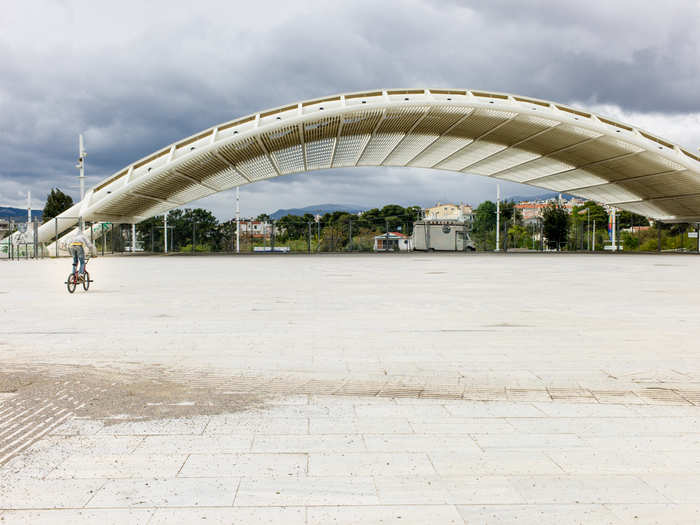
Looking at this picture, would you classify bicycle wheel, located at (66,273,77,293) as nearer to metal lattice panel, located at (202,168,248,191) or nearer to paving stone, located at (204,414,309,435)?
paving stone, located at (204,414,309,435)

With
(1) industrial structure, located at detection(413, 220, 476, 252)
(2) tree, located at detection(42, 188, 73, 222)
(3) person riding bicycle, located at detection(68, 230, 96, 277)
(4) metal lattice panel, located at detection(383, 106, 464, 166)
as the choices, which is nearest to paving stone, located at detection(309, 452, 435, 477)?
(3) person riding bicycle, located at detection(68, 230, 96, 277)

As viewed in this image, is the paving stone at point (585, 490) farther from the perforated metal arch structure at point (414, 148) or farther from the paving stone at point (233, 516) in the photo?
the perforated metal arch structure at point (414, 148)

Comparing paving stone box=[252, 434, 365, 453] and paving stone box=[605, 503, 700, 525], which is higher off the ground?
paving stone box=[252, 434, 365, 453]

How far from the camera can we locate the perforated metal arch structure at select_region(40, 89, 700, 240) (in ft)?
122

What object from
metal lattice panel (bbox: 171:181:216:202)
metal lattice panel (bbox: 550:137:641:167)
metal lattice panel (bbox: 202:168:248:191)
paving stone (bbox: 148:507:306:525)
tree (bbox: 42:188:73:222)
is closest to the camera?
paving stone (bbox: 148:507:306:525)

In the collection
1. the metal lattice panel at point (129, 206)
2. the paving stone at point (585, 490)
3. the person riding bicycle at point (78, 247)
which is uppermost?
the metal lattice panel at point (129, 206)

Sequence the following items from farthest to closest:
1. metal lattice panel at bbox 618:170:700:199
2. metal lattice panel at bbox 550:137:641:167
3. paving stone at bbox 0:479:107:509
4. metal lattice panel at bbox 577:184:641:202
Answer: metal lattice panel at bbox 577:184:641:202 → metal lattice panel at bbox 618:170:700:199 → metal lattice panel at bbox 550:137:641:167 → paving stone at bbox 0:479:107:509

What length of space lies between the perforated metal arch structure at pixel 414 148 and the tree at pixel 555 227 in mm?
3633

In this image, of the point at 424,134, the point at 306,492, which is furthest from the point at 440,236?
the point at 306,492

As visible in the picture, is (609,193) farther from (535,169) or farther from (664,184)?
(664,184)

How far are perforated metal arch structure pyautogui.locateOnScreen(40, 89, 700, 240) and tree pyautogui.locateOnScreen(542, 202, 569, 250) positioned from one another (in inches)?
143

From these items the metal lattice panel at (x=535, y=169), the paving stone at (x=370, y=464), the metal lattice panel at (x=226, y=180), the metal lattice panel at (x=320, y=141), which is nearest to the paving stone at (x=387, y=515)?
the paving stone at (x=370, y=464)

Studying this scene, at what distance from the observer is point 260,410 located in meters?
4.36

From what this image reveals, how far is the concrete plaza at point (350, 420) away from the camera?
113 inches
